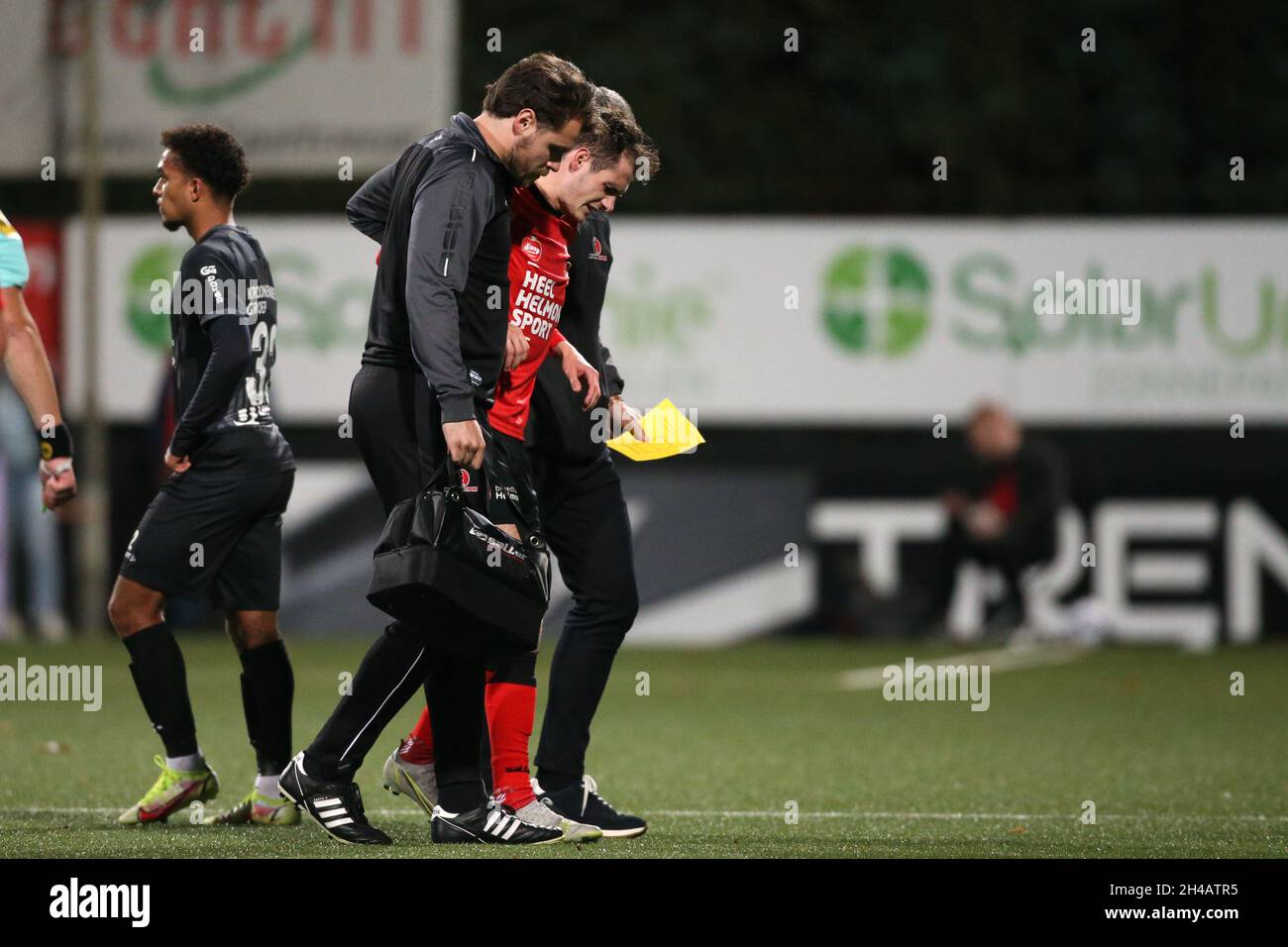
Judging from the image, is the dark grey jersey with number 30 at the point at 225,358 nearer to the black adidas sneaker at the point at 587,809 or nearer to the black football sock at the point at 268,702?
the black football sock at the point at 268,702

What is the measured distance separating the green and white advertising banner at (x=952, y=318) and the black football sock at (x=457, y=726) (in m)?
9.14

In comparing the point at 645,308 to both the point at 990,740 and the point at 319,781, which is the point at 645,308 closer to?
the point at 990,740

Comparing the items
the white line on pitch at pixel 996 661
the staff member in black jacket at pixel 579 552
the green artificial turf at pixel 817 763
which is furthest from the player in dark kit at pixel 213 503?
the white line on pitch at pixel 996 661

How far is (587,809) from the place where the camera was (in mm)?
5855

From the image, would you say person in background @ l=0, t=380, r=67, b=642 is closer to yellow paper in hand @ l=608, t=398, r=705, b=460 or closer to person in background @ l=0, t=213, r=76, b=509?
person in background @ l=0, t=213, r=76, b=509

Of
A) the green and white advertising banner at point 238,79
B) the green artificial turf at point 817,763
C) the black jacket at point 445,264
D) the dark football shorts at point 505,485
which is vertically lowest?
the green artificial turf at point 817,763

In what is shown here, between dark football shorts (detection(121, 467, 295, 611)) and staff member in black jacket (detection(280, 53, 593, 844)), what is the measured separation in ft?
2.92

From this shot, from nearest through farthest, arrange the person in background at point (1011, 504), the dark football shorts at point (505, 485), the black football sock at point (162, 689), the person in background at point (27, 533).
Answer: the dark football shorts at point (505, 485) → the black football sock at point (162, 689) → the person in background at point (1011, 504) → the person in background at point (27, 533)

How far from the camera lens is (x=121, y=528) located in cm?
1495

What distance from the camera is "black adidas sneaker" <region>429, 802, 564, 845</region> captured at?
5504mm

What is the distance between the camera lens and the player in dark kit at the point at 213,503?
6.15 meters

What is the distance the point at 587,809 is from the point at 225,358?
176 centimetres

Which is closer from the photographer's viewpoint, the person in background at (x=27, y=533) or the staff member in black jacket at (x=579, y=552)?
the staff member in black jacket at (x=579, y=552)

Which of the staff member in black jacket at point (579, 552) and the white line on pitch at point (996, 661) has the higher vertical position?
the staff member in black jacket at point (579, 552)
